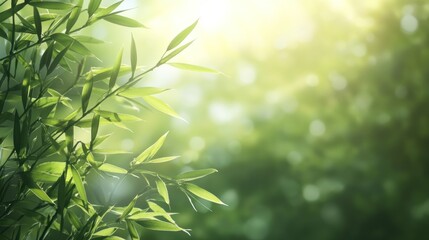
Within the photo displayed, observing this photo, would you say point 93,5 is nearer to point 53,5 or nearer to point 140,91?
point 53,5

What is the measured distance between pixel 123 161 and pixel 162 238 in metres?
1.30

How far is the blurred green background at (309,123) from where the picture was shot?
9.32 metres

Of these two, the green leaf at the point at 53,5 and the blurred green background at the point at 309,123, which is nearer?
the green leaf at the point at 53,5

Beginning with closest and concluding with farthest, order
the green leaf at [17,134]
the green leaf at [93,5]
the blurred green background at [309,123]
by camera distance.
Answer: the green leaf at [17,134] < the green leaf at [93,5] < the blurred green background at [309,123]

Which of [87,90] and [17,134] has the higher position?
[87,90]

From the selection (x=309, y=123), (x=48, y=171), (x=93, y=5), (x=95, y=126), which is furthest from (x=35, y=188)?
(x=309, y=123)

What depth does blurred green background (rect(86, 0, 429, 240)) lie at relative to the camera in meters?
9.32

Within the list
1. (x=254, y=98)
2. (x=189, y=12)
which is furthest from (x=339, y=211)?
(x=189, y=12)

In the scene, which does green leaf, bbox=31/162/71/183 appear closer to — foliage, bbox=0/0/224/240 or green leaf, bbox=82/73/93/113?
foliage, bbox=0/0/224/240

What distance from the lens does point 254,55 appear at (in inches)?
396

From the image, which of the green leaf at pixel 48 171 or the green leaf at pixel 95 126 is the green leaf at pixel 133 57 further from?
the green leaf at pixel 48 171

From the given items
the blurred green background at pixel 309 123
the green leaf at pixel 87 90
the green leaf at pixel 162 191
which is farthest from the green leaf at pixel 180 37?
the blurred green background at pixel 309 123

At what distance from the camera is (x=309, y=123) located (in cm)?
1017

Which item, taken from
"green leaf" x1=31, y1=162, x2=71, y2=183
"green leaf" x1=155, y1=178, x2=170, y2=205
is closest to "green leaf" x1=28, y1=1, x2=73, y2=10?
"green leaf" x1=31, y1=162, x2=71, y2=183
